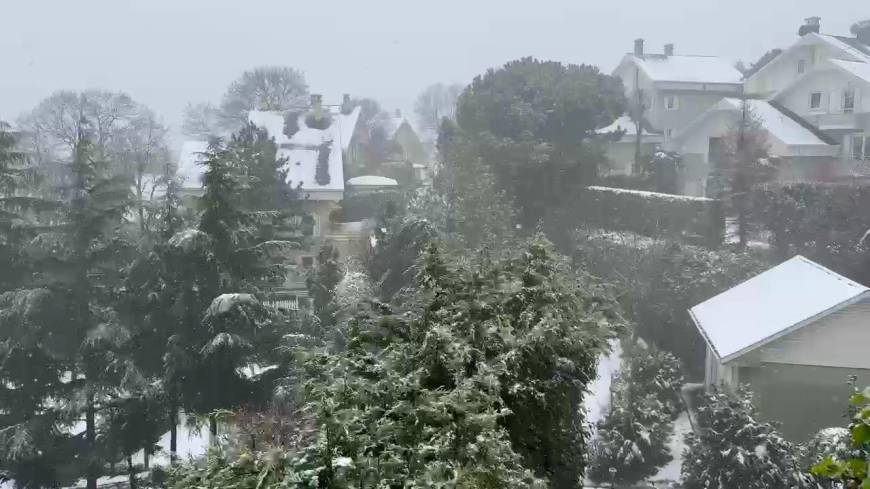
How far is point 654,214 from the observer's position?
31797mm

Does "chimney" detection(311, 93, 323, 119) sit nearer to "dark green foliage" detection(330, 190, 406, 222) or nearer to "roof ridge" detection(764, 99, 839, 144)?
"dark green foliage" detection(330, 190, 406, 222)

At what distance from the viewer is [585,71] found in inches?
1510

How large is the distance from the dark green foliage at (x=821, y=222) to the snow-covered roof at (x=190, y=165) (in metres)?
26.2

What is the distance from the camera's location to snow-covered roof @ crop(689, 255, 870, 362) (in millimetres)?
17531

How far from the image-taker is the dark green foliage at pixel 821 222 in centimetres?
2688

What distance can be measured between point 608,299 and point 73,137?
4096 cm

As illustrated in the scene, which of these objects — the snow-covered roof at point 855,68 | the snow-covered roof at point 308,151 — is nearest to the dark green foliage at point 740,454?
the snow-covered roof at point 308,151

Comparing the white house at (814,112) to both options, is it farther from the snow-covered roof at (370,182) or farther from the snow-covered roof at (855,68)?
the snow-covered roof at (370,182)

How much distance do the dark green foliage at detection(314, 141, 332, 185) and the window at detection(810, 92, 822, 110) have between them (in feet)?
83.9

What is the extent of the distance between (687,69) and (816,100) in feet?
31.6

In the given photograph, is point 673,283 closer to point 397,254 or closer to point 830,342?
point 830,342

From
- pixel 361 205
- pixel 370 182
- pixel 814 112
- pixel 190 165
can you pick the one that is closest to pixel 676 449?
pixel 361 205

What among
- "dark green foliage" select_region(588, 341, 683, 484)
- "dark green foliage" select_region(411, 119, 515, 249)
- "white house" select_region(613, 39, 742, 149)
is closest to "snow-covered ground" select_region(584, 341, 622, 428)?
"dark green foliage" select_region(588, 341, 683, 484)

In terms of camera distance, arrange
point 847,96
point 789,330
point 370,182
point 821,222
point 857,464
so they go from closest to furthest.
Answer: point 857,464
point 789,330
point 821,222
point 847,96
point 370,182
